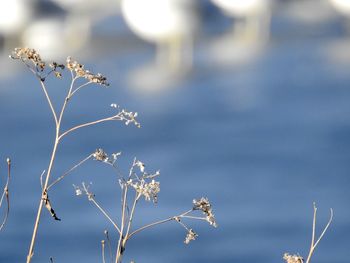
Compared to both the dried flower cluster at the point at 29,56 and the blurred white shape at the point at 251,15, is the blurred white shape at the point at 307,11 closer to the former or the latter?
the blurred white shape at the point at 251,15

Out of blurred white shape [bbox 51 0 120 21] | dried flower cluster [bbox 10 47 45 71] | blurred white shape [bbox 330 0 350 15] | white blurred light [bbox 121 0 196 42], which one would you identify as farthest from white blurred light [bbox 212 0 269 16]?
dried flower cluster [bbox 10 47 45 71]

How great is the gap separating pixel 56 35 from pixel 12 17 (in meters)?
0.52

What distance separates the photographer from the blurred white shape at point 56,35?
947cm

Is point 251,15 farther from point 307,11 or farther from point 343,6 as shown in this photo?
point 307,11

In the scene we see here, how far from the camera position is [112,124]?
23.7 ft

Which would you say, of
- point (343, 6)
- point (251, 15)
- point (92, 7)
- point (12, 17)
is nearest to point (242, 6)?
point (251, 15)

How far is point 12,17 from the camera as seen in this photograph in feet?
31.0

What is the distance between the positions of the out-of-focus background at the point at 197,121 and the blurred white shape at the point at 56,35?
0.06ft

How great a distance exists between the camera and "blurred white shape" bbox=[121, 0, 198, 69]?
30.1 ft

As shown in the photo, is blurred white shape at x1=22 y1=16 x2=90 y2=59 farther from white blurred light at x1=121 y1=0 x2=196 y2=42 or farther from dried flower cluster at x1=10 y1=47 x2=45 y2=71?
dried flower cluster at x1=10 y1=47 x2=45 y2=71

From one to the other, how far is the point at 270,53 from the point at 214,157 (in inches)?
110

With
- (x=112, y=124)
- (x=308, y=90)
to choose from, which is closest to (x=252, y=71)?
(x=308, y=90)

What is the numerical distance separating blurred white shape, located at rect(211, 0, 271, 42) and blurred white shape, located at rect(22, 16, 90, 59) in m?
1.39

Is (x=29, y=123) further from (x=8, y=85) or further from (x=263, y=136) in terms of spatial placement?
(x=263, y=136)
